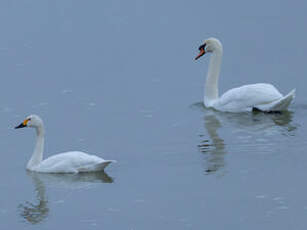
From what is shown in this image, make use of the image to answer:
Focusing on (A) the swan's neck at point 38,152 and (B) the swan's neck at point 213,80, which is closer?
(A) the swan's neck at point 38,152

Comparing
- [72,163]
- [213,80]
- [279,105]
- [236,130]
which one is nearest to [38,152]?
[72,163]

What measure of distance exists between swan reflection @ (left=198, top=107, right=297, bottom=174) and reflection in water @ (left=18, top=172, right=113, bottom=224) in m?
1.44

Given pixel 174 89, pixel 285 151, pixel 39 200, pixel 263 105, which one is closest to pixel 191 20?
pixel 174 89

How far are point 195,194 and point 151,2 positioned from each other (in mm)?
14240

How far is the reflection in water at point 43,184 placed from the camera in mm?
10172

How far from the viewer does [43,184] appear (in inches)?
446

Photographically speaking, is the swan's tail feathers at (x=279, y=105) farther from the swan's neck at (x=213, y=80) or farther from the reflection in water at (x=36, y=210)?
the reflection in water at (x=36, y=210)

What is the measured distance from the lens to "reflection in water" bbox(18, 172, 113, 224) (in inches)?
400

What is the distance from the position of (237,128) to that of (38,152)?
3296mm

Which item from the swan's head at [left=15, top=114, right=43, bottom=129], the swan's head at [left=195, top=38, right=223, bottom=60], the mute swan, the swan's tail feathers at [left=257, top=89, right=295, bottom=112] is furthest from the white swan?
the mute swan

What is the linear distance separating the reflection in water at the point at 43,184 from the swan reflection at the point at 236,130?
1438mm

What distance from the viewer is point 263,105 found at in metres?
14.6

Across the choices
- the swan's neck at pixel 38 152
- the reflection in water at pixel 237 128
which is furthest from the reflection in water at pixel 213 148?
the swan's neck at pixel 38 152

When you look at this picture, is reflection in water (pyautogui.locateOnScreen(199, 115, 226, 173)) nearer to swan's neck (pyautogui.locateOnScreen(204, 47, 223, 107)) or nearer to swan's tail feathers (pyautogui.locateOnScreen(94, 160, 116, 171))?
swan's neck (pyautogui.locateOnScreen(204, 47, 223, 107))
